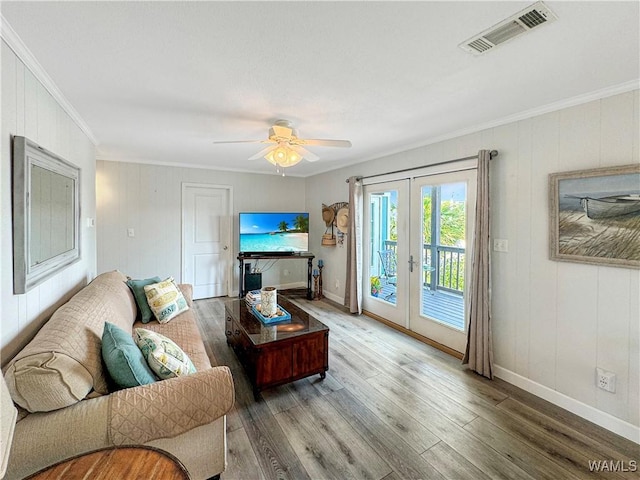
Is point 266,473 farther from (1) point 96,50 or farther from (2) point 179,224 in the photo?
(2) point 179,224

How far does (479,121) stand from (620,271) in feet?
5.21

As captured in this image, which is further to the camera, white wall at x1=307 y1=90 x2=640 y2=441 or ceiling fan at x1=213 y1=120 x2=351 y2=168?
ceiling fan at x1=213 y1=120 x2=351 y2=168

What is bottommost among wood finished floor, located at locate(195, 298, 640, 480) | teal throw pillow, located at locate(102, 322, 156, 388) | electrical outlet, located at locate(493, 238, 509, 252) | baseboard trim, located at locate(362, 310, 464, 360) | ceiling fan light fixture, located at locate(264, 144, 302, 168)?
wood finished floor, located at locate(195, 298, 640, 480)

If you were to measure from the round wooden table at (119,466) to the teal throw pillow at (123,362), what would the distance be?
44cm

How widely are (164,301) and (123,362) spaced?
4.80 feet

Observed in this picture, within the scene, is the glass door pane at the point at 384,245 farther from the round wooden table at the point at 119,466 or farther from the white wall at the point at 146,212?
the round wooden table at the point at 119,466

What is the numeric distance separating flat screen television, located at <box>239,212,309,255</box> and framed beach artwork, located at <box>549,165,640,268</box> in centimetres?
376

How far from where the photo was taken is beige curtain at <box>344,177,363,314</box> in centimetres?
432

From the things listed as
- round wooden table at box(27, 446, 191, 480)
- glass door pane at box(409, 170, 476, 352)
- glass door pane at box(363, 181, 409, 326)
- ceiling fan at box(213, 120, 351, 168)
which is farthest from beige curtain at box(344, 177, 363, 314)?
round wooden table at box(27, 446, 191, 480)

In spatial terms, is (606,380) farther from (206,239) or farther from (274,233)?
(206,239)

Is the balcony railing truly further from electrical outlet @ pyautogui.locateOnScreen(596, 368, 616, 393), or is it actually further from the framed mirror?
the framed mirror

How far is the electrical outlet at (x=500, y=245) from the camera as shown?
2635 mm

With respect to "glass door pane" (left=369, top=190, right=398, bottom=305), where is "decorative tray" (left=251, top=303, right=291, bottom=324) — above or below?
below

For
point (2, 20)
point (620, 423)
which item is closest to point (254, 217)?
point (2, 20)
